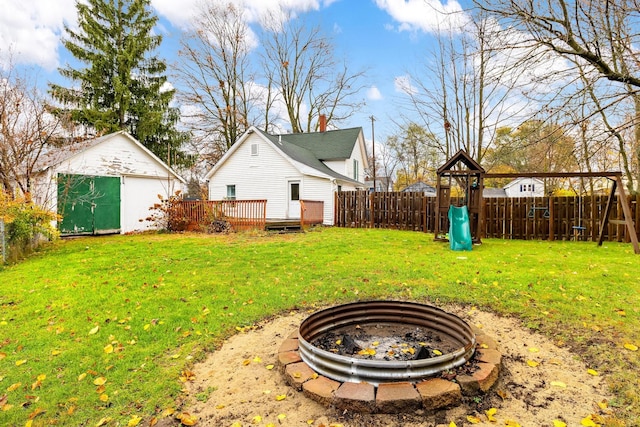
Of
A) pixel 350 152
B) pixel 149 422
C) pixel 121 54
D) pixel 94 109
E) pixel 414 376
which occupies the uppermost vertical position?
pixel 121 54

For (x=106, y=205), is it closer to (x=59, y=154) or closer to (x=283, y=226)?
(x=59, y=154)

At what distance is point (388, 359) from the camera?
Result: 297 cm

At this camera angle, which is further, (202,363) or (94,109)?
(94,109)

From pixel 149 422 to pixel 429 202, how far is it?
12.5m

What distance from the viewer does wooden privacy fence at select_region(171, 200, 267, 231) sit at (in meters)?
13.8

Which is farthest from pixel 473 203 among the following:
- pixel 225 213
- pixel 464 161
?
pixel 225 213

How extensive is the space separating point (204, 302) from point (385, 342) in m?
2.65

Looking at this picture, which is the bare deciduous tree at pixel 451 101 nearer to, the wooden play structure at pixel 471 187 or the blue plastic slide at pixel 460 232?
the wooden play structure at pixel 471 187

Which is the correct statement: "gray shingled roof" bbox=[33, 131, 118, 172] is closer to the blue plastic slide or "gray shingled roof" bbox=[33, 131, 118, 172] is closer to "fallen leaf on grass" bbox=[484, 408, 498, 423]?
the blue plastic slide

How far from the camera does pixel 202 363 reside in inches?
127

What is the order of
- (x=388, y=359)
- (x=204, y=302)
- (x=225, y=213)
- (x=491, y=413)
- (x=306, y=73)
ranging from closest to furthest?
(x=491, y=413) < (x=388, y=359) < (x=204, y=302) < (x=225, y=213) < (x=306, y=73)

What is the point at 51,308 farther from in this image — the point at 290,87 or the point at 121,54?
the point at 290,87

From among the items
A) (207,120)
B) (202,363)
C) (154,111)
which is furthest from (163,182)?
(202,363)

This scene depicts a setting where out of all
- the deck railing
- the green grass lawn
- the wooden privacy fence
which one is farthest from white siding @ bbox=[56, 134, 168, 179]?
the deck railing
